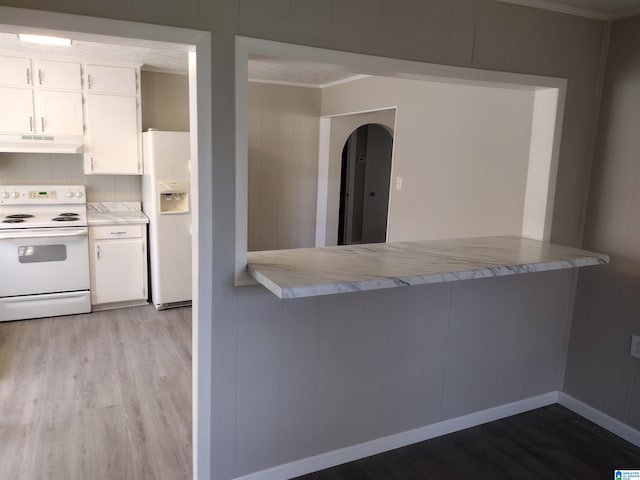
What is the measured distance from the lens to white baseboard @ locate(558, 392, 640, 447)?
8.47 ft

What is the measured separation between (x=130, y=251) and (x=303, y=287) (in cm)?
338

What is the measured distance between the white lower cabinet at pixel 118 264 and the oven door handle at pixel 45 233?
5.3 inches

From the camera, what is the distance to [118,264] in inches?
174

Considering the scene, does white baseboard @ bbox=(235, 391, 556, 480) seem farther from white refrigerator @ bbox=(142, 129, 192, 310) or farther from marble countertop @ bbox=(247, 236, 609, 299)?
white refrigerator @ bbox=(142, 129, 192, 310)

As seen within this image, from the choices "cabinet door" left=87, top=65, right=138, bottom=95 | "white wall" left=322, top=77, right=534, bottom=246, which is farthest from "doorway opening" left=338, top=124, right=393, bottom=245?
"cabinet door" left=87, top=65, right=138, bottom=95

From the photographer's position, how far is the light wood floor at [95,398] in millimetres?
2299

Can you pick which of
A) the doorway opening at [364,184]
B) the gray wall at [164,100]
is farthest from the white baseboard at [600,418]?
the doorway opening at [364,184]

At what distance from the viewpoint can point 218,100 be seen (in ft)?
5.83

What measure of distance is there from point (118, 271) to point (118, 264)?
67 millimetres

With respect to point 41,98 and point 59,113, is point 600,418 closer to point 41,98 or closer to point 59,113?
point 59,113

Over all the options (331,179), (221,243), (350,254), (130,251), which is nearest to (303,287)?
(221,243)

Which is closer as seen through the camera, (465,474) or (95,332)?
(465,474)

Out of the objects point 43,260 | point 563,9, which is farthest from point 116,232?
point 563,9

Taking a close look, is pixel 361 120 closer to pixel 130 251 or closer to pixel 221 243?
pixel 130 251
